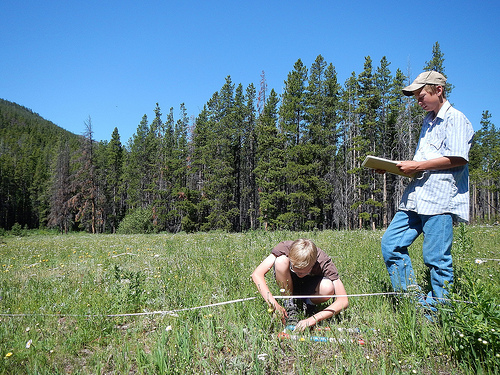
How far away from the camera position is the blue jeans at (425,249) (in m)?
2.62

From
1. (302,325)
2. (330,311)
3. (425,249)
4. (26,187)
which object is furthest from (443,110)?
(26,187)

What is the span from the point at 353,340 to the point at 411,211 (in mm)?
1358

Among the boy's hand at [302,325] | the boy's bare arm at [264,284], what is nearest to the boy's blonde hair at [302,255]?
the boy's bare arm at [264,284]

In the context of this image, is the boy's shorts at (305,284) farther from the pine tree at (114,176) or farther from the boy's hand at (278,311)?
the pine tree at (114,176)

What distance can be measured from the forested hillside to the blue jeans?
21510mm

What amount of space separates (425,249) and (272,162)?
29.1 m

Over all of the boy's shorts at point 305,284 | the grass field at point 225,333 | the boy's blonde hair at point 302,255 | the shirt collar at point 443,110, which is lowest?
the grass field at point 225,333

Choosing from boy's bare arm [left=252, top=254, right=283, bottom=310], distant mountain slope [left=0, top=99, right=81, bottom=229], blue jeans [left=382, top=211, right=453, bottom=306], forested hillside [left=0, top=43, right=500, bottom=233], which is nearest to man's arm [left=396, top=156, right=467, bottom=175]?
blue jeans [left=382, top=211, right=453, bottom=306]

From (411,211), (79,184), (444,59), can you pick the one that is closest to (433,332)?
(411,211)

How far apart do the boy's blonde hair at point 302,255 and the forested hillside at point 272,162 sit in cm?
2166

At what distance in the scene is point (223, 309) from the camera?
3.12 meters

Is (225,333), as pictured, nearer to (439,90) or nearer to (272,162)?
(439,90)

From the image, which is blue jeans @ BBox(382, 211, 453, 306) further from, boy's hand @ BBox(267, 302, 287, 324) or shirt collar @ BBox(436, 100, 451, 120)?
boy's hand @ BBox(267, 302, 287, 324)

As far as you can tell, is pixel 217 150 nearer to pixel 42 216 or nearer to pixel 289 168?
pixel 289 168
